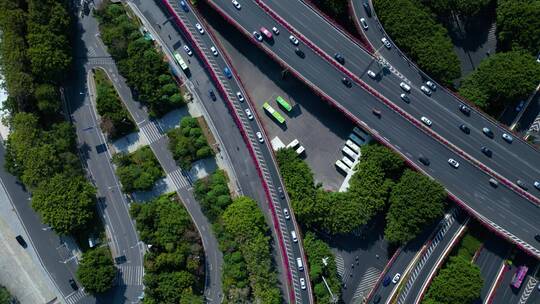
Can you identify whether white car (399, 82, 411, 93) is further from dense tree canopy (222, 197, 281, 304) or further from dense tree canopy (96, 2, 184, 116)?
dense tree canopy (96, 2, 184, 116)

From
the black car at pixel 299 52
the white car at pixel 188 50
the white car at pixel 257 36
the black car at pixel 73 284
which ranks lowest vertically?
the black car at pixel 73 284

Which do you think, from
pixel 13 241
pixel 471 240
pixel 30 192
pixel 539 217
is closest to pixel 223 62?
pixel 30 192

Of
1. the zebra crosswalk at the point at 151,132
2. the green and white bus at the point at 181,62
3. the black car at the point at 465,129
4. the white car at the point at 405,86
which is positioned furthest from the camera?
the zebra crosswalk at the point at 151,132

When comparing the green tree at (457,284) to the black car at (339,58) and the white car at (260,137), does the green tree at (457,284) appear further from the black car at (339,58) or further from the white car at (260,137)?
the black car at (339,58)

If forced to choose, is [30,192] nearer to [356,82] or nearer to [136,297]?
[136,297]

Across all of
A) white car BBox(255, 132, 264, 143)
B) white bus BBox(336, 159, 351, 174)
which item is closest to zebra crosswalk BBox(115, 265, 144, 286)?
white car BBox(255, 132, 264, 143)

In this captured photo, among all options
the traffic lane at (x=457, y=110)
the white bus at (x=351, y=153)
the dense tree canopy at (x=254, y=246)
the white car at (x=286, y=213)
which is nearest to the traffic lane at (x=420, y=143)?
the traffic lane at (x=457, y=110)
